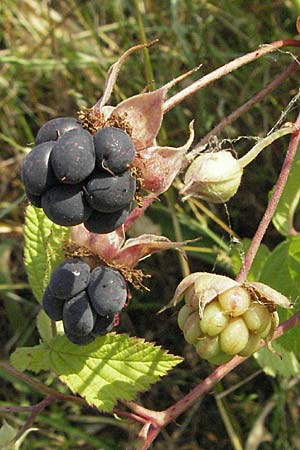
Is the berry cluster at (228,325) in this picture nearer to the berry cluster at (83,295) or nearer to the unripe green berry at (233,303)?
the unripe green berry at (233,303)

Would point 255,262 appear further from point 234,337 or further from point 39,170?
point 39,170

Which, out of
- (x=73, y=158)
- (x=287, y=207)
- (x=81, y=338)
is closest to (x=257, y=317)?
(x=81, y=338)

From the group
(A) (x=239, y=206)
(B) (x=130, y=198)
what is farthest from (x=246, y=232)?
(B) (x=130, y=198)

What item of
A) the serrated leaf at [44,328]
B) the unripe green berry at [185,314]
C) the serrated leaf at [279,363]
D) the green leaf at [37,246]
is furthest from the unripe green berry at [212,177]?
the serrated leaf at [279,363]

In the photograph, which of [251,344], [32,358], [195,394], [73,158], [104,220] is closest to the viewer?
[73,158]

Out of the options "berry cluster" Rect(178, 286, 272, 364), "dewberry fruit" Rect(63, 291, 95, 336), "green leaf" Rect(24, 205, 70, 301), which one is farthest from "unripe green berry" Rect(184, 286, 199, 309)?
"green leaf" Rect(24, 205, 70, 301)

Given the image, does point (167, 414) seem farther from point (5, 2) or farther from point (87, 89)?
point (5, 2)

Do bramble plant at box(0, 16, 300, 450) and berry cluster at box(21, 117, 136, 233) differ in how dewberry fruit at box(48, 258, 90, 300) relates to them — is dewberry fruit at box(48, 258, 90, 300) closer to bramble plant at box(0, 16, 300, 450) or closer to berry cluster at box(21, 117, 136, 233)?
bramble plant at box(0, 16, 300, 450)

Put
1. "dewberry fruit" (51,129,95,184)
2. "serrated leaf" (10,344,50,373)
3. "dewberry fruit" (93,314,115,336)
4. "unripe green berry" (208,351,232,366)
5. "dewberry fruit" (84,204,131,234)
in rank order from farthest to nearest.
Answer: "serrated leaf" (10,344,50,373) < "dewberry fruit" (93,314,115,336) < "unripe green berry" (208,351,232,366) < "dewberry fruit" (84,204,131,234) < "dewberry fruit" (51,129,95,184)
